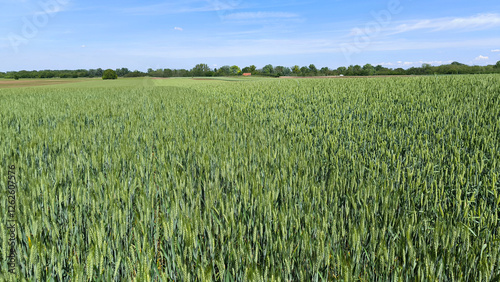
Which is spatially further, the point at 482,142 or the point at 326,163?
the point at 482,142

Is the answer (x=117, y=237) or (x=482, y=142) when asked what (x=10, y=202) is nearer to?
(x=117, y=237)

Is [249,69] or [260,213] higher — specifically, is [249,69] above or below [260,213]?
above

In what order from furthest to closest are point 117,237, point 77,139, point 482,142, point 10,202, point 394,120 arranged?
point 394,120 → point 77,139 → point 482,142 → point 10,202 → point 117,237

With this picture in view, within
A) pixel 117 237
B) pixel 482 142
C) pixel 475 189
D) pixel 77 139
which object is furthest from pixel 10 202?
pixel 482 142

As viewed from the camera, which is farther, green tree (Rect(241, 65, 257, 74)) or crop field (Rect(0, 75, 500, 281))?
green tree (Rect(241, 65, 257, 74))

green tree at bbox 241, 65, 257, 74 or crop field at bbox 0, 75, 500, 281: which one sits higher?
green tree at bbox 241, 65, 257, 74

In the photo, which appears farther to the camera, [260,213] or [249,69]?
[249,69]

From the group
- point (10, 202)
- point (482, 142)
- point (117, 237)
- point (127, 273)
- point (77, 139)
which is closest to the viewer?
point (127, 273)

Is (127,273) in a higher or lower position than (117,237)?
lower

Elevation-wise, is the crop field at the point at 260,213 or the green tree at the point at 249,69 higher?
the green tree at the point at 249,69

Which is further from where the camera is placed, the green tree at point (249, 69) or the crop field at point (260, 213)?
the green tree at point (249, 69)

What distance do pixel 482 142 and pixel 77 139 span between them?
625 centimetres

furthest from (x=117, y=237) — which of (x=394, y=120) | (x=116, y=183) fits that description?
(x=394, y=120)

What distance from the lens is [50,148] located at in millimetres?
4598
